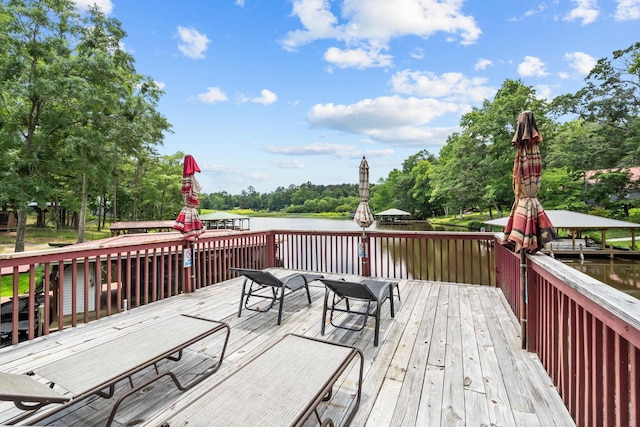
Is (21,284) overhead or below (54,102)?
below

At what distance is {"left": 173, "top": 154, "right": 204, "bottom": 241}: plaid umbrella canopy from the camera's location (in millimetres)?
4637

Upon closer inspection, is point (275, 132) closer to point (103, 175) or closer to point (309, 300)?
point (103, 175)

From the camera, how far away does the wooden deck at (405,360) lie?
1.89m

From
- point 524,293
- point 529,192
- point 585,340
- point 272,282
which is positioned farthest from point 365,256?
point 585,340

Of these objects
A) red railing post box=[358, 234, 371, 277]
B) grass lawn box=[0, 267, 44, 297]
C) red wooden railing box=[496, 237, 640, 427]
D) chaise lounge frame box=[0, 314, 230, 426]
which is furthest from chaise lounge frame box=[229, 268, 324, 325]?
grass lawn box=[0, 267, 44, 297]

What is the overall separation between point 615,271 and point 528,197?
1238 cm

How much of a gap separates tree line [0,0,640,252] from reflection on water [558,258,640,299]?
5.01 metres

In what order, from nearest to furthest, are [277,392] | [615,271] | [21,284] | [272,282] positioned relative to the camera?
[277,392] → [272,282] → [21,284] → [615,271]

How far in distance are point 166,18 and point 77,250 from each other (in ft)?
29.6

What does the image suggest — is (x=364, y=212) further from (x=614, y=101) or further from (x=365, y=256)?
(x=614, y=101)

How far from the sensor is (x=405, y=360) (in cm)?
259

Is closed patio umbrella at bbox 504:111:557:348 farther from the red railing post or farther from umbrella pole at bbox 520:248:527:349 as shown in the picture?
the red railing post

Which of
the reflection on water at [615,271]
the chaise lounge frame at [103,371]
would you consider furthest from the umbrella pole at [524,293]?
the reflection on water at [615,271]

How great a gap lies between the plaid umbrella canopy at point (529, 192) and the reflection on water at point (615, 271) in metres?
9.03
